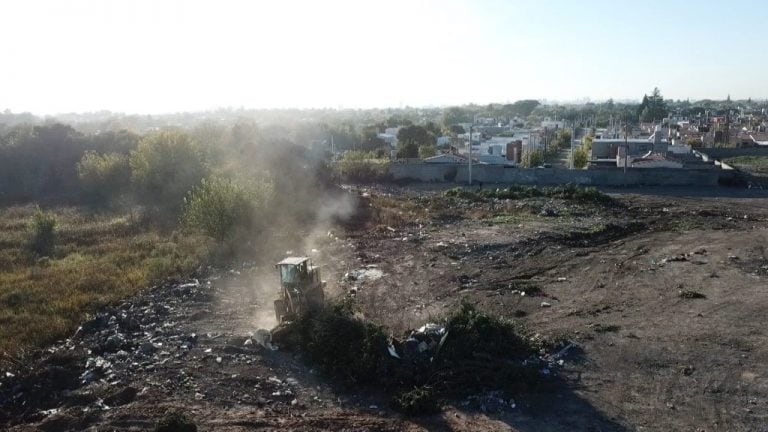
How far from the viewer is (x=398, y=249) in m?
15.4

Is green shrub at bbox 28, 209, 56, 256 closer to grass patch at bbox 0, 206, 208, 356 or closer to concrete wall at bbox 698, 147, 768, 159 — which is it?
grass patch at bbox 0, 206, 208, 356

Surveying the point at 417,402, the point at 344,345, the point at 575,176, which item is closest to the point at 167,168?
the point at 344,345

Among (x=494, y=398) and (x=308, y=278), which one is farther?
(x=308, y=278)

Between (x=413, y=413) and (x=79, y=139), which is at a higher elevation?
(x=79, y=139)

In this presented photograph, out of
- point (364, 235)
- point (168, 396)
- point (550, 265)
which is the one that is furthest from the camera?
point (364, 235)

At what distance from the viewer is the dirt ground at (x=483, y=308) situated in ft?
23.3

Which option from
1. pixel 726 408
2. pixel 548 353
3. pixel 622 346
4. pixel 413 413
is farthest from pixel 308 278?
pixel 726 408

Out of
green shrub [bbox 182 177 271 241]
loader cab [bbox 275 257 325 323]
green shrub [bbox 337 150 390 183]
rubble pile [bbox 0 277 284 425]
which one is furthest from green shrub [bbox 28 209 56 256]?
green shrub [bbox 337 150 390 183]

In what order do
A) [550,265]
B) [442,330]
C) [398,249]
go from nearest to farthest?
[442,330], [550,265], [398,249]

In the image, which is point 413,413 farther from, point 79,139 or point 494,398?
point 79,139

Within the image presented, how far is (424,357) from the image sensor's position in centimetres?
825

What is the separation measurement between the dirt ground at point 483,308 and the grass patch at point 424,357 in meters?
0.24

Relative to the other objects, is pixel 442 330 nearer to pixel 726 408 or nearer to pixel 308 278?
pixel 308 278

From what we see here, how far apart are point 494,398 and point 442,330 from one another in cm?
150
